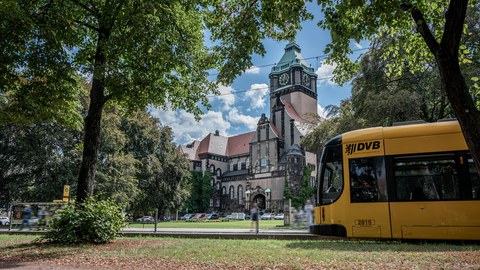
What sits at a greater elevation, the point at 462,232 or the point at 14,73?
the point at 14,73

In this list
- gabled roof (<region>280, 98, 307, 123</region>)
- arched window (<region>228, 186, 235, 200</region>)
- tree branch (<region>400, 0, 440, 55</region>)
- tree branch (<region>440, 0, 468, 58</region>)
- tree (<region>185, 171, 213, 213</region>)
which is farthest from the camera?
arched window (<region>228, 186, 235, 200</region>)

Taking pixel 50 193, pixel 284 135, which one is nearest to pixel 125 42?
pixel 50 193

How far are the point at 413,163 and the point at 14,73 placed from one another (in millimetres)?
13916

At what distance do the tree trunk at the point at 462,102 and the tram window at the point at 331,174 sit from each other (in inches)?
261

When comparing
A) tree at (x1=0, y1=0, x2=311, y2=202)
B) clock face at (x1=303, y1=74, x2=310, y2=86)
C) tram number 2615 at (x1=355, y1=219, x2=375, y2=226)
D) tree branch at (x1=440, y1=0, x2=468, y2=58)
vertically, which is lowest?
tram number 2615 at (x1=355, y1=219, x2=375, y2=226)

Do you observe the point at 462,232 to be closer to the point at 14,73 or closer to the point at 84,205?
the point at 84,205

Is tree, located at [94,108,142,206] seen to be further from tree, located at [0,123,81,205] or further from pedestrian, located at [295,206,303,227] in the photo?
pedestrian, located at [295,206,303,227]

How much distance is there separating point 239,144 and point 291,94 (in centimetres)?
1880

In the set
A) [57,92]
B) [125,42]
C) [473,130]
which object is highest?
[125,42]

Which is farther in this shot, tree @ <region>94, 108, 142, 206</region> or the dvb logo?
tree @ <region>94, 108, 142, 206</region>

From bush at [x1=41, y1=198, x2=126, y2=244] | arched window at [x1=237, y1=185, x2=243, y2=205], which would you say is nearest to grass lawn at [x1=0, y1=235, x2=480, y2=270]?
bush at [x1=41, y1=198, x2=126, y2=244]

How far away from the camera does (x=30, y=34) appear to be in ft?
41.0

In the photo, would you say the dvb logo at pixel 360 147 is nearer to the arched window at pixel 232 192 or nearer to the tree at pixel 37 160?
the tree at pixel 37 160

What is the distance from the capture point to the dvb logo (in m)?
12.9
